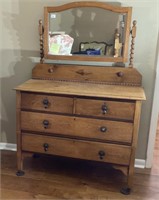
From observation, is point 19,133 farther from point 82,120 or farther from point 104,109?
point 104,109

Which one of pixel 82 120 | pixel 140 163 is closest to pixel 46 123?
pixel 82 120

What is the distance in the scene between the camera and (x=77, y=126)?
1.86m

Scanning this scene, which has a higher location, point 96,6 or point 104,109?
point 96,6

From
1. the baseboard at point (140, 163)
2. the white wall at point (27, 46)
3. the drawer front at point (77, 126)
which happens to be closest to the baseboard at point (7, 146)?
the white wall at point (27, 46)

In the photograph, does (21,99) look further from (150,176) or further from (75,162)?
(150,176)

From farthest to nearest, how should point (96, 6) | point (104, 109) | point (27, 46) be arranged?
point (27, 46) < point (96, 6) < point (104, 109)

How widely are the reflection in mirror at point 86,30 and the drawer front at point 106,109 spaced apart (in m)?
0.50

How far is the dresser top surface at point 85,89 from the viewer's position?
1776 millimetres

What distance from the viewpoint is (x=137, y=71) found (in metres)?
2.05

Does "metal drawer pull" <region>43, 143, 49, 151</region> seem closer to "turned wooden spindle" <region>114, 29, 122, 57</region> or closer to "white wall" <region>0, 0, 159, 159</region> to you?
"white wall" <region>0, 0, 159, 159</region>

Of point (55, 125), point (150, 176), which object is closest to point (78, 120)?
point (55, 125)

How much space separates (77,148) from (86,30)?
38.7 inches

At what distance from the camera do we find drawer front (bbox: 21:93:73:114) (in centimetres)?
185

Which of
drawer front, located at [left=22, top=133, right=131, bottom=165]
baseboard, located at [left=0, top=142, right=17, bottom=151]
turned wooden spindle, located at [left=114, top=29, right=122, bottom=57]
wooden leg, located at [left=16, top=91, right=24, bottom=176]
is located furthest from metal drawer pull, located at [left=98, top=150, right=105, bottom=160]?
baseboard, located at [left=0, top=142, right=17, bottom=151]
